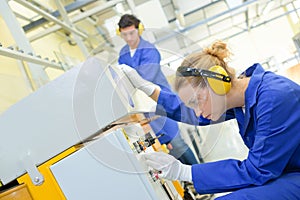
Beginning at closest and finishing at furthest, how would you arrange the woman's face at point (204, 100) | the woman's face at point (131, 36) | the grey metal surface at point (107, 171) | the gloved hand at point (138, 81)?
the grey metal surface at point (107, 171) < the woman's face at point (204, 100) < the gloved hand at point (138, 81) < the woman's face at point (131, 36)

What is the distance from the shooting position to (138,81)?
4.63 feet

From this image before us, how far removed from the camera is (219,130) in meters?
1.26

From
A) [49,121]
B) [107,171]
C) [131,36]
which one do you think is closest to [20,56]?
[131,36]

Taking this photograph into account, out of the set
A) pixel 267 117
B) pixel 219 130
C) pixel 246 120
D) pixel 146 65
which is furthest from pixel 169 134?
pixel 267 117

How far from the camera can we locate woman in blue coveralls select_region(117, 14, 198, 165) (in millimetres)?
1519

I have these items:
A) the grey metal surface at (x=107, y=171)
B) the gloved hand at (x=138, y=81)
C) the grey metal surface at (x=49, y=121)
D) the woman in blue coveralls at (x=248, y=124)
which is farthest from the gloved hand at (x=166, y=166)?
the gloved hand at (x=138, y=81)

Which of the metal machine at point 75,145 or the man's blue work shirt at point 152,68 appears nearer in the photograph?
the metal machine at point 75,145

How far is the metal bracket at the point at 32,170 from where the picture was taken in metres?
0.94

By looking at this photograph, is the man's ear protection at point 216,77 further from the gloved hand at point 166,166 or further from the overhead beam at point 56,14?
the overhead beam at point 56,14

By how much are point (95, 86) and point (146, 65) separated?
59cm

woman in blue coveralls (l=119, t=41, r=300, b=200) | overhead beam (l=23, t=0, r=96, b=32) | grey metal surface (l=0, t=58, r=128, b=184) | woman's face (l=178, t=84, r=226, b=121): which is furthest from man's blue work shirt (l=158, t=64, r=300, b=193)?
overhead beam (l=23, t=0, r=96, b=32)

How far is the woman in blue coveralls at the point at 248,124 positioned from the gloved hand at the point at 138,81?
0.90ft

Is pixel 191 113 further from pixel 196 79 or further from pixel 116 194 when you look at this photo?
pixel 116 194

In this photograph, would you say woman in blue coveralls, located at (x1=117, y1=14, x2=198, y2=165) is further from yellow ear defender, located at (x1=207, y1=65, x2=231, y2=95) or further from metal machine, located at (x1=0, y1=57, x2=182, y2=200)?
metal machine, located at (x1=0, y1=57, x2=182, y2=200)
